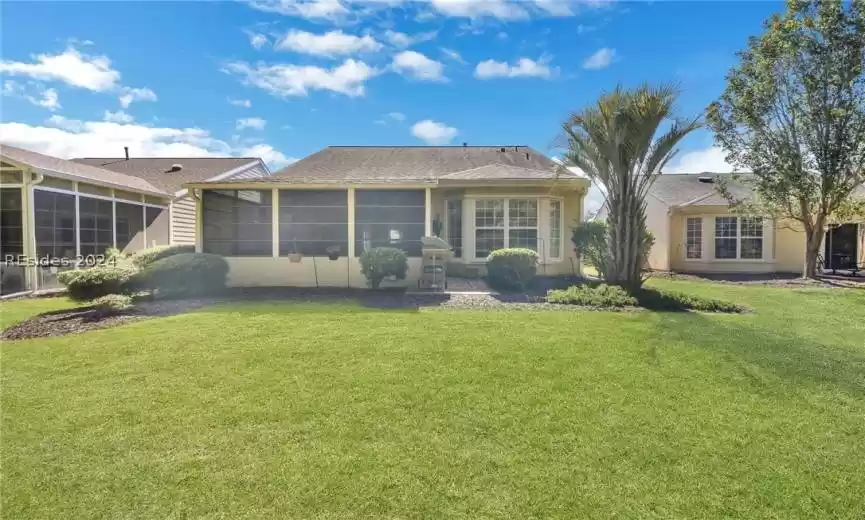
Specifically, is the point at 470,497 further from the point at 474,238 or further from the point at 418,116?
the point at 418,116

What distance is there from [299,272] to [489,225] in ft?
19.4

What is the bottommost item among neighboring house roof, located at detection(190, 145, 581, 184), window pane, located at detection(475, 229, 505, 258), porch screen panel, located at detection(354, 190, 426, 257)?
window pane, located at detection(475, 229, 505, 258)

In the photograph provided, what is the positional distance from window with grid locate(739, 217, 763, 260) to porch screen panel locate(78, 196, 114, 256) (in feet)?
79.3

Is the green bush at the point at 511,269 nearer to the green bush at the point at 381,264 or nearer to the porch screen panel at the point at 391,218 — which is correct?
the green bush at the point at 381,264

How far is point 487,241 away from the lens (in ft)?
45.9

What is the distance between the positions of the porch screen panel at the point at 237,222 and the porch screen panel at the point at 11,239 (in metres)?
4.82

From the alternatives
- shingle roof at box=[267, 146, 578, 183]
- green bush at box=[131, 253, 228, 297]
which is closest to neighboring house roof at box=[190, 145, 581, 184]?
shingle roof at box=[267, 146, 578, 183]

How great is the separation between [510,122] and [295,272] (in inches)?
472

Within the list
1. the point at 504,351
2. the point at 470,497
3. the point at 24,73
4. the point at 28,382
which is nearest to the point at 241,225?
the point at 24,73

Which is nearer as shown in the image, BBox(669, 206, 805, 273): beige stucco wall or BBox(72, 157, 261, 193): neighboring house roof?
BBox(669, 206, 805, 273): beige stucco wall

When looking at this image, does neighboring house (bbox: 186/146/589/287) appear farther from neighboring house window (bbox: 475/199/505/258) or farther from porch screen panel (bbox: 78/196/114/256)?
porch screen panel (bbox: 78/196/114/256)

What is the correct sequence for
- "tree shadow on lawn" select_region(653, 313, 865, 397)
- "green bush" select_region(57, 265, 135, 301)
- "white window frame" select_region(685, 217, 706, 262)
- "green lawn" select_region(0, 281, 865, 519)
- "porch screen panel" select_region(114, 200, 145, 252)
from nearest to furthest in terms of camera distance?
1. "green lawn" select_region(0, 281, 865, 519)
2. "tree shadow on lawn" select_region(653, 313, 865, 397)
3. "green bush" select_region(57, 265, 135, 301)
4. "porch screen panel" select_region(114, 200, 145, 252)
5. "white window frame" select_region(685, 217, 706, 262)

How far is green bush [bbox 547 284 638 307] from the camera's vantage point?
9.19 meters

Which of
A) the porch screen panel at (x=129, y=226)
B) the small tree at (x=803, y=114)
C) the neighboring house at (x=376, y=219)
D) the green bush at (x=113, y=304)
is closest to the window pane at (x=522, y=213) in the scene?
the neighboring house at (x=376, y=219)
